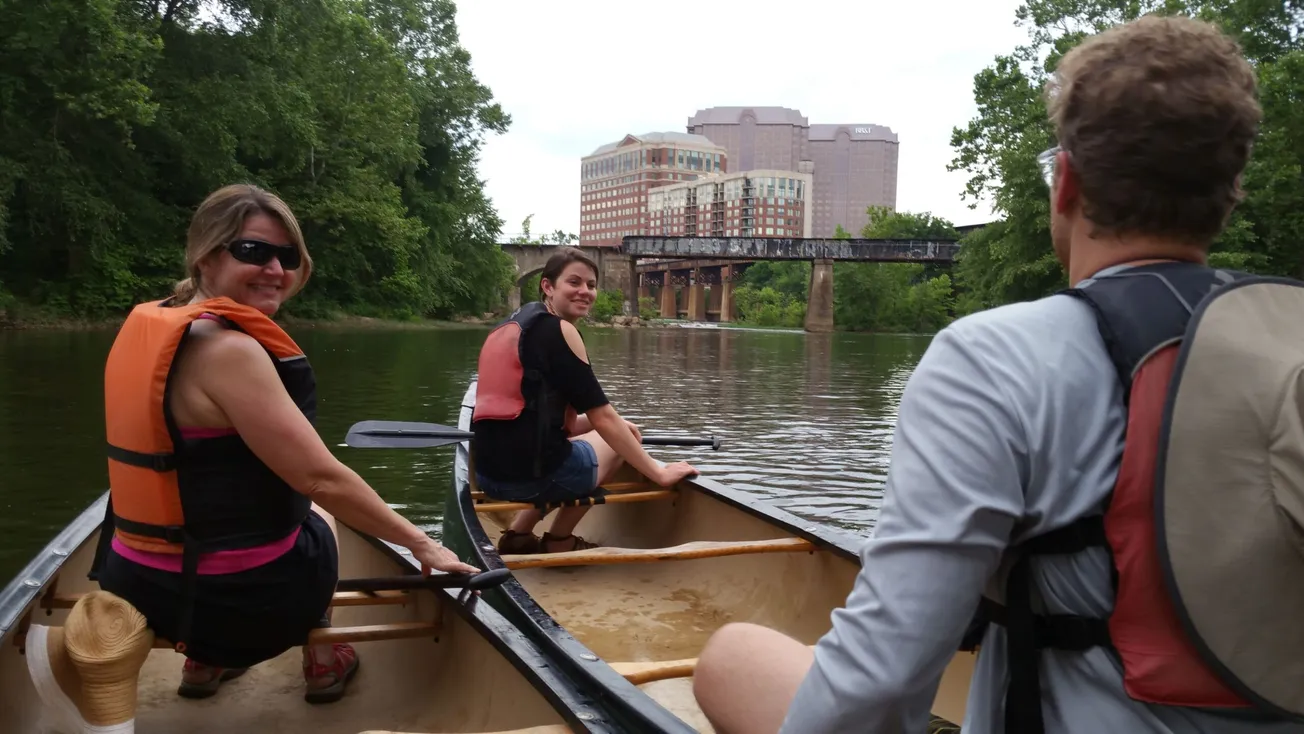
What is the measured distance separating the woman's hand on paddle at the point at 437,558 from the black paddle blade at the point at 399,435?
140 cm

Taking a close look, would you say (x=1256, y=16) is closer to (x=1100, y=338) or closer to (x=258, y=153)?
(x=258, y=153)

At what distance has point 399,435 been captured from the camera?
15.1 feet

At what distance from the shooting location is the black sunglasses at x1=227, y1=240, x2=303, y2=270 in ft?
8.32

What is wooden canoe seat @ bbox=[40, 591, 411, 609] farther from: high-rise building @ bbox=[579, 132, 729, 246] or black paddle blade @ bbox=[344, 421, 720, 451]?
high-rise building @ bbox=[579, 132, 729, 246]

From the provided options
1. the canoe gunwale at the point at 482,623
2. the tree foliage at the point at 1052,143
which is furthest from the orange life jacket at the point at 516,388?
the tree foliage at the point at 1052,143

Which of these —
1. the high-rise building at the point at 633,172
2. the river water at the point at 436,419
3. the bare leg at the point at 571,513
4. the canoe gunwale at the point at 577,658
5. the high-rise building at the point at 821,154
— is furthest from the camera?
the high-rise building at the point at 821,154

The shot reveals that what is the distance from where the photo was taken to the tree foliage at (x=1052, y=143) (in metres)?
22.5

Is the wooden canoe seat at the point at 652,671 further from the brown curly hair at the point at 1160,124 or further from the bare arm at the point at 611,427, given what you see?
the brown curly hair at the point at 1160,124

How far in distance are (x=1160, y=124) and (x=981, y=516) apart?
18.5 inches

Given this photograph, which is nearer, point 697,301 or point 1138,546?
point 1138,546

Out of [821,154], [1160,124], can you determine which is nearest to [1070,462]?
[1160,124]

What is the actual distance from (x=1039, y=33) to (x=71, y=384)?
27.4 meters

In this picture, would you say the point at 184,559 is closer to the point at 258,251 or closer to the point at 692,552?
the point at 258,251

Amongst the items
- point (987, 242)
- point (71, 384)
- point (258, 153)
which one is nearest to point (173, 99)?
point (258, 153)
